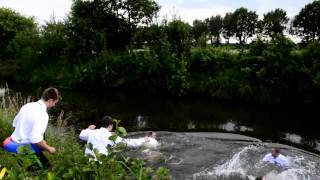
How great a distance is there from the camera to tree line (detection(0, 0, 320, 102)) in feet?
88.8

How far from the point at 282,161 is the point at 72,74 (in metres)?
26.4

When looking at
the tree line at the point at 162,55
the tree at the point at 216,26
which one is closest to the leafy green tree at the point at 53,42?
the tree line at the point at 162,55

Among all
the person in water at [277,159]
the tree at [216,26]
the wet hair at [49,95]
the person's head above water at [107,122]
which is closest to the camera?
the wet hair at [49,95]

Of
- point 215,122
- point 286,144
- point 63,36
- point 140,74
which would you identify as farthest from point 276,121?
point 63,36

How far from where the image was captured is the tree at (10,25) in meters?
49.4

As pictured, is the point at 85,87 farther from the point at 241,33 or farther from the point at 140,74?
the point at 241,33

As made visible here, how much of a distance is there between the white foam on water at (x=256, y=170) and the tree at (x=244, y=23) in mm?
32606

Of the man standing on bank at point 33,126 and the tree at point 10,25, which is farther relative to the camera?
the tree at point 10,25

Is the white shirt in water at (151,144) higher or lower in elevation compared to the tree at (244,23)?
lower

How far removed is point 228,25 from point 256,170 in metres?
37.3

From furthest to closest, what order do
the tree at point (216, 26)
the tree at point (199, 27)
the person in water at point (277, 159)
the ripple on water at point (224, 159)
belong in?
the tree at point (216, 26), the tree at point (199, 27), the person in water at point (277, 159), the ripple on water at point (224, 159)

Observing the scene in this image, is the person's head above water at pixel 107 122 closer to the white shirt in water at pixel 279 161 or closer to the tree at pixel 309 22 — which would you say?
the white shirt in water at pixel 279 161

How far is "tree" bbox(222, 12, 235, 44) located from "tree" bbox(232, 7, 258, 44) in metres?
0.49

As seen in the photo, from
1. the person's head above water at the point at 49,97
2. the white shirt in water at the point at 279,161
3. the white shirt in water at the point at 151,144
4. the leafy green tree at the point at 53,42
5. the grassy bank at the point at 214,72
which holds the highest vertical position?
the leafy green tree at the point at 53,42
